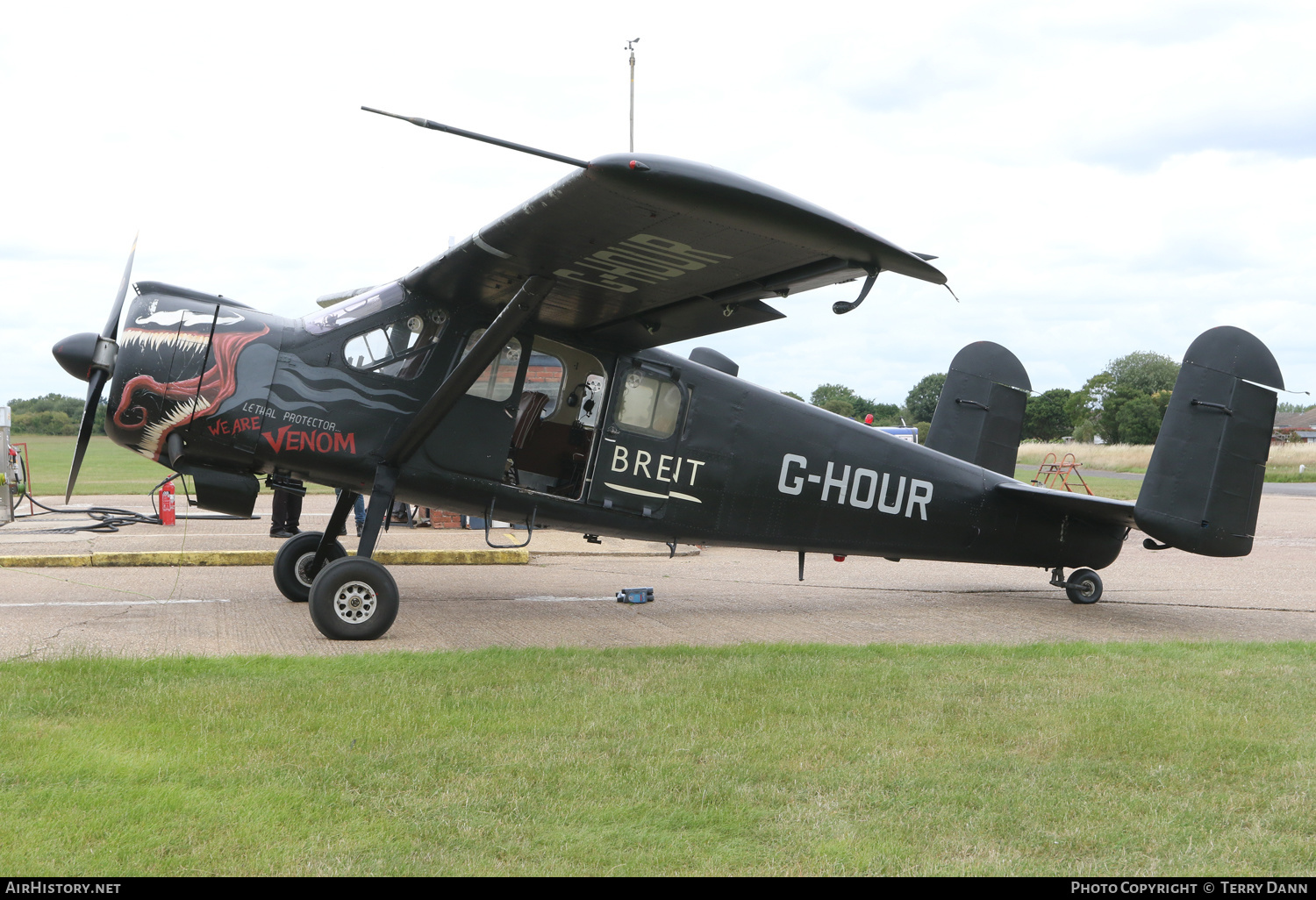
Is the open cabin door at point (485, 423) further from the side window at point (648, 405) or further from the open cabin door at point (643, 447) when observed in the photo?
the side window at point (648, 405)

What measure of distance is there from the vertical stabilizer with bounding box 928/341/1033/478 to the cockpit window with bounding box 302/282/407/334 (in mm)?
6596

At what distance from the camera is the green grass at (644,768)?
3576 mm

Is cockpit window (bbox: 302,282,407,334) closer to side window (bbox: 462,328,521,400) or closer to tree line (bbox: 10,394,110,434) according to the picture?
side window (bbox: 462,328,521,400)

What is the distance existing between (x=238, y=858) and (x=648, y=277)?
5015 millimetres

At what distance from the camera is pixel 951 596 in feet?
36.7

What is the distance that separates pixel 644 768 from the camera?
4512 millimetres

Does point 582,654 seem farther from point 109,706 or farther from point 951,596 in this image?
point 951,596

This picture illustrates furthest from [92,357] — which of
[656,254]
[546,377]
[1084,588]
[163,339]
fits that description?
[1084,588]

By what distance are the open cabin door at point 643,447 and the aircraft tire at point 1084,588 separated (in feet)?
14.6

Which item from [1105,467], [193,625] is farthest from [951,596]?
[1105,467]

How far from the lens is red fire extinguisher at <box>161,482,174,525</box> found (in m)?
16.5

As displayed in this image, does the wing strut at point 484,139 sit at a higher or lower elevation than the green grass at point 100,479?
higher

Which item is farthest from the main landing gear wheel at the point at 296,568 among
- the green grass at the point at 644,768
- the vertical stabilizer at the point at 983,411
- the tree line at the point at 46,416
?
the tree line at the point at 46,416

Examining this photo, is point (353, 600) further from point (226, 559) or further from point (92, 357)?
point (226, 559)
